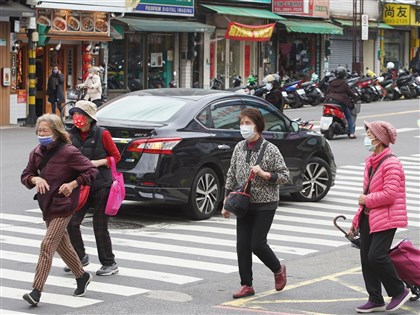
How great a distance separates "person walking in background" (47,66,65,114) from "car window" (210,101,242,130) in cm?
1621

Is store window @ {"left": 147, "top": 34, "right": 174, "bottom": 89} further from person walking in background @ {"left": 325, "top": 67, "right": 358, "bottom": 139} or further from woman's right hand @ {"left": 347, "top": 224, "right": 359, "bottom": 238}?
woman's right hand @ {"left": 347, "top": 224, "right": 359, "bottom": 238}

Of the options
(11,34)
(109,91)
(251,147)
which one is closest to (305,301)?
(251,147)

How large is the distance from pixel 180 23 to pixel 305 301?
1204 inches

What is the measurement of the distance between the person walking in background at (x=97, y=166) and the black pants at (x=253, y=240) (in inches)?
60.9

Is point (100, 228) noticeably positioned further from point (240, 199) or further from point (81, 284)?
point (240, 199)

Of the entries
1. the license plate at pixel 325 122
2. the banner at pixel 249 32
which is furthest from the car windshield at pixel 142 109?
the banner at pixel 249 32

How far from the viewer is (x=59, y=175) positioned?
8.86m

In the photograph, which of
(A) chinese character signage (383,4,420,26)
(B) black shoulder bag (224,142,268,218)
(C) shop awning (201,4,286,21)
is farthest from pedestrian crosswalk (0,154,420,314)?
(A) chinese character signage (383,4,420,26)

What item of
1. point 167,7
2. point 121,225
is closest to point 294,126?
point 121,225

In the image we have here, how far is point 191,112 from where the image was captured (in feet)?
44.8

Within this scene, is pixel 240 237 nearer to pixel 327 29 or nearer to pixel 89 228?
pixel 89 228

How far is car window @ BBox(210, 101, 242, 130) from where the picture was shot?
14.0 metres

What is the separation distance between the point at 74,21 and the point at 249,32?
11.9m

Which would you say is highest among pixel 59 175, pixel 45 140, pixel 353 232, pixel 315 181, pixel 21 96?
pixel 45 140
